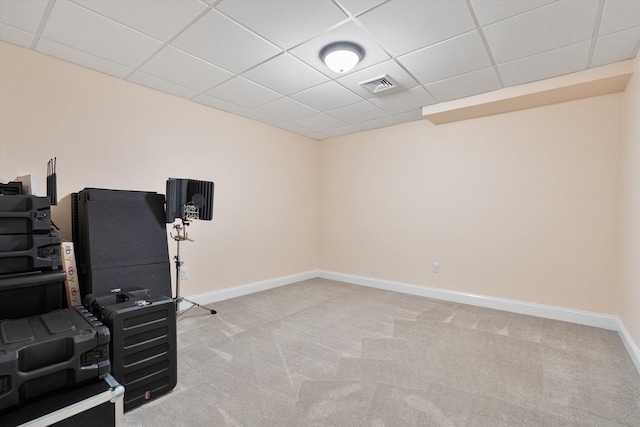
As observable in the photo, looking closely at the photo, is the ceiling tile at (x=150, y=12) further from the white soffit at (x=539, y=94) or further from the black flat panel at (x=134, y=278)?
the white soffit at (x=539, y=94)

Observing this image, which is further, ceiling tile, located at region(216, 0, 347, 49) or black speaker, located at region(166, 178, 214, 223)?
black speaker, located at region(166, 178, 214, 223)

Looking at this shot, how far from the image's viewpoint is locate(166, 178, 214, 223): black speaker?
9.36ft

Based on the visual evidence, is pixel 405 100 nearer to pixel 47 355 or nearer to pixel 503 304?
pixel 503 304

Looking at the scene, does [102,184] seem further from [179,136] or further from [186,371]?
[186,371]

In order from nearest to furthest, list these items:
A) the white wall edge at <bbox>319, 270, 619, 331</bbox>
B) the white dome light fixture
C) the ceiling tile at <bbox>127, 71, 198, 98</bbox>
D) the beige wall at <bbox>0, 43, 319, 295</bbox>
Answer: the white dome light fixture
the beige wall at <bbox>0, 43, 319, 295</bbox>
the ceiling tile at <bbox>127, 71, 198, 98</bbox>
the white wall edge at <bbox>319, 270, 619, 331</bbox>

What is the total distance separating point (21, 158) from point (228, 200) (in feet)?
6.58

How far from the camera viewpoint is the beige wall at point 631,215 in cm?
243

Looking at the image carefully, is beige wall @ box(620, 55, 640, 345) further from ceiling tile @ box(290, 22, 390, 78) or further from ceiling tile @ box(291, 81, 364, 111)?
ceiling tile @ box(291, 81, 364, 111)

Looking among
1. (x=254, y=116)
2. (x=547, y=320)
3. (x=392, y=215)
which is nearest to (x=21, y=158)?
(x=254, y=116)

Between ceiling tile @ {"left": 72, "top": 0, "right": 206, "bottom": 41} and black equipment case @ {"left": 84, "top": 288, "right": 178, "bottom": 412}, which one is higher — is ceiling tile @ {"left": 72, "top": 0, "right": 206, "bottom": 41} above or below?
above

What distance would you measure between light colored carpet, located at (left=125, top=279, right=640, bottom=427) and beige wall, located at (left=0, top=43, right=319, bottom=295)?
3.31ft

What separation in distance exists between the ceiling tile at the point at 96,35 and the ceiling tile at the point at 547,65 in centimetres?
303

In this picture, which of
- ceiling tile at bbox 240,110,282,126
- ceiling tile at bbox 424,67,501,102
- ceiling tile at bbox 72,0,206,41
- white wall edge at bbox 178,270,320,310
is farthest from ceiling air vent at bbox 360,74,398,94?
white wall edge at bbox 178,270,320,310

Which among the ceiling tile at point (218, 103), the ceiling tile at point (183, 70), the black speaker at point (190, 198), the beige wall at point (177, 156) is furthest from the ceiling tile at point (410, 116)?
the black speaker at point (190, 198)
